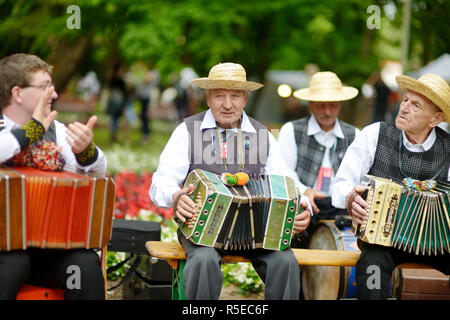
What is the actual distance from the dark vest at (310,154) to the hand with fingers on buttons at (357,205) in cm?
135

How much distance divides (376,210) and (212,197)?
0.99m

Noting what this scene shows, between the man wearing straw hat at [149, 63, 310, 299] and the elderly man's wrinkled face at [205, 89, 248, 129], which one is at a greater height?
the elderly man's wrinkled face at [205, 89, 248, 129]

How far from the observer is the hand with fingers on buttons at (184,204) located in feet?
11.0

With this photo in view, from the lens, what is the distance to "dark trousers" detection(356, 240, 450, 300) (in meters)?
3.61

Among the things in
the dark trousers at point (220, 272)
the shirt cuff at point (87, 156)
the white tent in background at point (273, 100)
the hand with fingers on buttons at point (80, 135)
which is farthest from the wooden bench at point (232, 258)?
the white tent in background at point (273, 100)

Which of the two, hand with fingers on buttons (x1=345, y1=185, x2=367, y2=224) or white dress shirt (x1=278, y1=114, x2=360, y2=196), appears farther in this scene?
white dress shirt (x1=278, y1=114, x2=360, y2=196)

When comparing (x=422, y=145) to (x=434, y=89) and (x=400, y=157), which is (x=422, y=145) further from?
(x=434, y=89)

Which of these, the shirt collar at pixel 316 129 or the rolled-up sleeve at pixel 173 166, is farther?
the shirt collar at pixel 316 129

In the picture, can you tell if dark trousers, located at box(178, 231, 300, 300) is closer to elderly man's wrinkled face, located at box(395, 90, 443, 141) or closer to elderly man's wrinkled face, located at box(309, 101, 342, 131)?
elderly man's wrinkled face, located at box(395, 90, 443, 141)

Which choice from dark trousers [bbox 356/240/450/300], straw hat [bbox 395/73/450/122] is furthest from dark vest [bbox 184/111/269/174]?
straw hat [bbox 395/73/450/122]

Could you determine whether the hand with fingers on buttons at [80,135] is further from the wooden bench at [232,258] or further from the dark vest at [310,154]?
the dark vest at [310,154]

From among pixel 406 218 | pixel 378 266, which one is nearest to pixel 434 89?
pixel 406 218

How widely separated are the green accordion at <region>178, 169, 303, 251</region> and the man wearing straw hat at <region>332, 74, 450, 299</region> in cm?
48

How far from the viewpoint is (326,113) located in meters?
5.03
